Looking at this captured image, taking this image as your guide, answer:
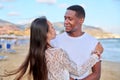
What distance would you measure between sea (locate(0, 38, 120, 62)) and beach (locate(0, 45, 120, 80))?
0.05m

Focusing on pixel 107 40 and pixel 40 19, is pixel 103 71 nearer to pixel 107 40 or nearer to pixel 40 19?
pixel 107 40

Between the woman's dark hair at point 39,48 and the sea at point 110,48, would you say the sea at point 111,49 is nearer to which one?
the sea at point 110,48

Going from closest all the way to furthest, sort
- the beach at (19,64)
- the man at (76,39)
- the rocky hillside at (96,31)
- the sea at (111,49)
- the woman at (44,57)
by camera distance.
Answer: the woman at (44,57) → the man at (76,39) → the rocky hillside at (96,31) → the sea at (111,49) → the beach at (19,64)

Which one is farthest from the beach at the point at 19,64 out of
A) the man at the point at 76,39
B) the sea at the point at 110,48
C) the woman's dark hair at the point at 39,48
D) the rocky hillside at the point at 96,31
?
the woman's dark hair at the point at 39,48

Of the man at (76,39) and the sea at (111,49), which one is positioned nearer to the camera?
the man at (76,39)

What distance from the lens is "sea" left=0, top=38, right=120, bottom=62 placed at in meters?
2.49

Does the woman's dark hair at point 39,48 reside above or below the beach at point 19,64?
A: above

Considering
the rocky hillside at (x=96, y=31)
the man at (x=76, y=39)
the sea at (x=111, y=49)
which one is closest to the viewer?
the man at (x=76, y=39)

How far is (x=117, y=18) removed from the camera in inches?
101

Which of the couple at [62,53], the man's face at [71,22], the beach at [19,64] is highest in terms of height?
the man's face at [71,22]

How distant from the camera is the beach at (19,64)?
266cm

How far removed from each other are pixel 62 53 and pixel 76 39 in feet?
1.17

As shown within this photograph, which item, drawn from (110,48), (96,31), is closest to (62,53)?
(96,31)

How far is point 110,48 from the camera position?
8.66 ft
